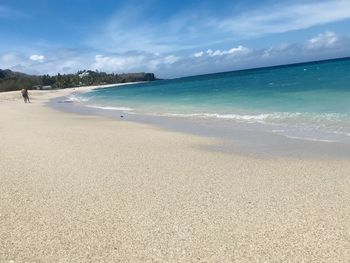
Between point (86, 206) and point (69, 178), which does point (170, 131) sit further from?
point (86, 206)

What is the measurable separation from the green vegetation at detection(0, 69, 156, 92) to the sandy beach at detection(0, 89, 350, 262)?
8394 centimetres

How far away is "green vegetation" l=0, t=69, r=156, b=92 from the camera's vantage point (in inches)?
3514

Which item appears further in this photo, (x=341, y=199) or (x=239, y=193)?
(x=239, y=193)

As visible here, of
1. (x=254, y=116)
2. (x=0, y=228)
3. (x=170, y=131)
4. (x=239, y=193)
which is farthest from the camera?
(x=254, y=116)

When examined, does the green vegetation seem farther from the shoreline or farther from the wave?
the shoreline

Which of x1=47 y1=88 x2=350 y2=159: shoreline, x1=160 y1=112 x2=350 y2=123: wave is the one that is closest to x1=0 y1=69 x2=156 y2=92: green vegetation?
x1=160 y1=112 x2=350 y2=123: wave

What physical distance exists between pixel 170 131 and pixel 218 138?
8.38 ft

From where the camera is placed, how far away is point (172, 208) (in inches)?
236

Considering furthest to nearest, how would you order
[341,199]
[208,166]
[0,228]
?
[208,166], [341,199], [0,228]

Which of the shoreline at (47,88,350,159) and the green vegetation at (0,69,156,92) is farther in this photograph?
the green vegetation at (0,69,156,92)

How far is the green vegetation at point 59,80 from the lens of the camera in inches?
3514

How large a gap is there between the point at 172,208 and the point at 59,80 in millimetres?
122409

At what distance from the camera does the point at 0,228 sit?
5.40 m

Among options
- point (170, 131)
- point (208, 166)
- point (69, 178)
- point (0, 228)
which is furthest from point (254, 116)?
point (0, 228)
